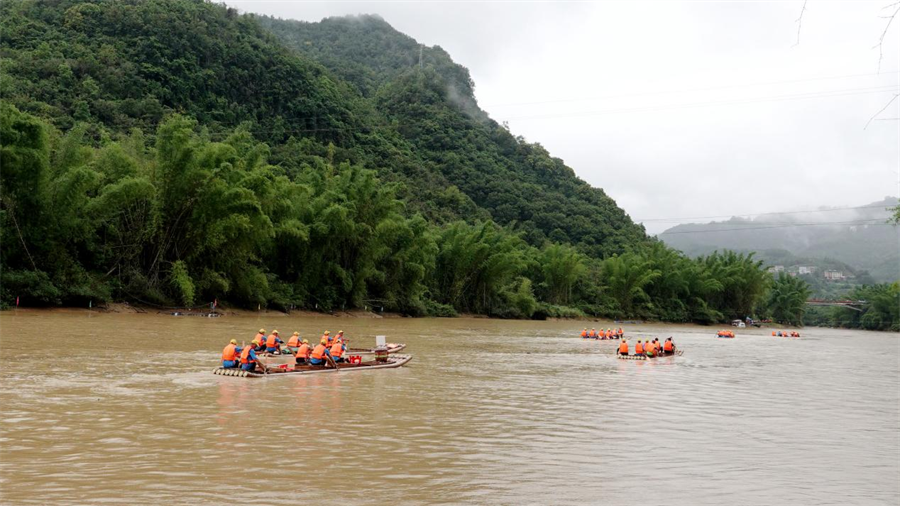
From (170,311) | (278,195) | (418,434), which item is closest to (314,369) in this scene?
(418,434)

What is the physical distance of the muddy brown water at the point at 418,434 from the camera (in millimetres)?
8828

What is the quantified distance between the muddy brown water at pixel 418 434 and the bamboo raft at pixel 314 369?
0.96 ft

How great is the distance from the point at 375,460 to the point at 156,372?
9.06 metres

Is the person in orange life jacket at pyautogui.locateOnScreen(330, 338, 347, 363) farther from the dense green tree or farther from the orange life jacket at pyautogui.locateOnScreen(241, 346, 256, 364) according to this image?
the dense green tree

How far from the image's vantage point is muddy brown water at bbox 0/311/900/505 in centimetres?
883

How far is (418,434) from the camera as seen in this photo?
12.2 m

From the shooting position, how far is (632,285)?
80062 mm

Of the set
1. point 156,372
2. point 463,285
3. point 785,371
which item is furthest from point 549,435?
point 463,285

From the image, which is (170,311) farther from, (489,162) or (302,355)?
(489,162)

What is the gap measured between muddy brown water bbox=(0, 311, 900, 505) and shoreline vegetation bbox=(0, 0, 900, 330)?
39.9ft

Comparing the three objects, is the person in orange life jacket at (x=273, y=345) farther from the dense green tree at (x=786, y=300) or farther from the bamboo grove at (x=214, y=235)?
the dense green tree at (x=786, y=300)

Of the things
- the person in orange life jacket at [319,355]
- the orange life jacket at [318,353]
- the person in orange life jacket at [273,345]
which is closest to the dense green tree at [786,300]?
the person in orange life jacket at [273,345]

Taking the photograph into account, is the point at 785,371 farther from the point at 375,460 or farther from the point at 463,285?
the point at 463,285

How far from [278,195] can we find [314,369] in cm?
2556
